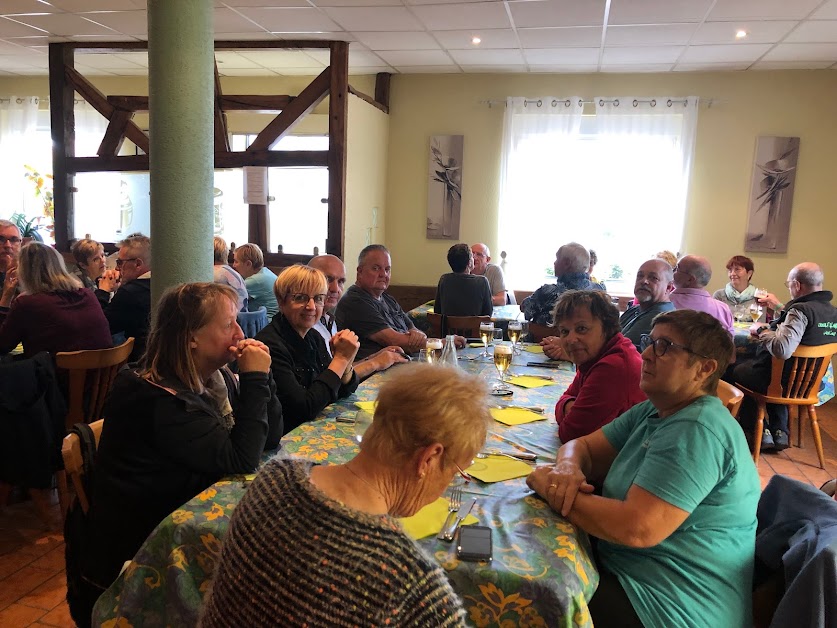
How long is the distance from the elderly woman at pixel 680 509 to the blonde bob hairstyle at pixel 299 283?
1.06 meters

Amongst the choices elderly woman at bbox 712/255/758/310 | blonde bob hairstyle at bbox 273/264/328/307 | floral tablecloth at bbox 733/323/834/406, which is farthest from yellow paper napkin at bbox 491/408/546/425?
elderly woman at bbox 712/255/758/310

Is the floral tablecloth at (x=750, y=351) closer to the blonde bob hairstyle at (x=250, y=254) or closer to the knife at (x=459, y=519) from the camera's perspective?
the blonde bob hairstyle at (x=250, y=254)

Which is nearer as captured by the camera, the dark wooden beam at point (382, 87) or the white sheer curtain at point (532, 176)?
the white sheer curtain at point (532, 176)

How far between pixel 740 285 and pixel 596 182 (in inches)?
65.2

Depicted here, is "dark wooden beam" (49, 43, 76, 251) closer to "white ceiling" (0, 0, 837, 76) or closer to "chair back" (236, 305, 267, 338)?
"white ceiling" (0, 0, 837, 76)

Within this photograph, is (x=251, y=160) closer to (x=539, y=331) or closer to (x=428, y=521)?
(x=539, y=331)

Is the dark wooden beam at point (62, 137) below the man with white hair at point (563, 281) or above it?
above

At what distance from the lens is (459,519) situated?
134cm

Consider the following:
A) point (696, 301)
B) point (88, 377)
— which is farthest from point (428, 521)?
point (696, 301)

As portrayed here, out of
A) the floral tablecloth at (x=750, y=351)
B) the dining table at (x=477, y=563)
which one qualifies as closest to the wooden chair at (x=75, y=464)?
the dining table at (x=477, y=563)

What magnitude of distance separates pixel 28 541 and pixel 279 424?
1.88m

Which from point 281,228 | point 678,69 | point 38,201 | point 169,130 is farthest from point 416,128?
point 38,201

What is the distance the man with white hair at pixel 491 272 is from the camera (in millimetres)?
5836

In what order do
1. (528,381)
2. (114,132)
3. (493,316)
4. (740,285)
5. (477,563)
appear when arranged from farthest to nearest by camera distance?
(114,132)
(740,285)
(493,316)
(528,381)
(477,563)
